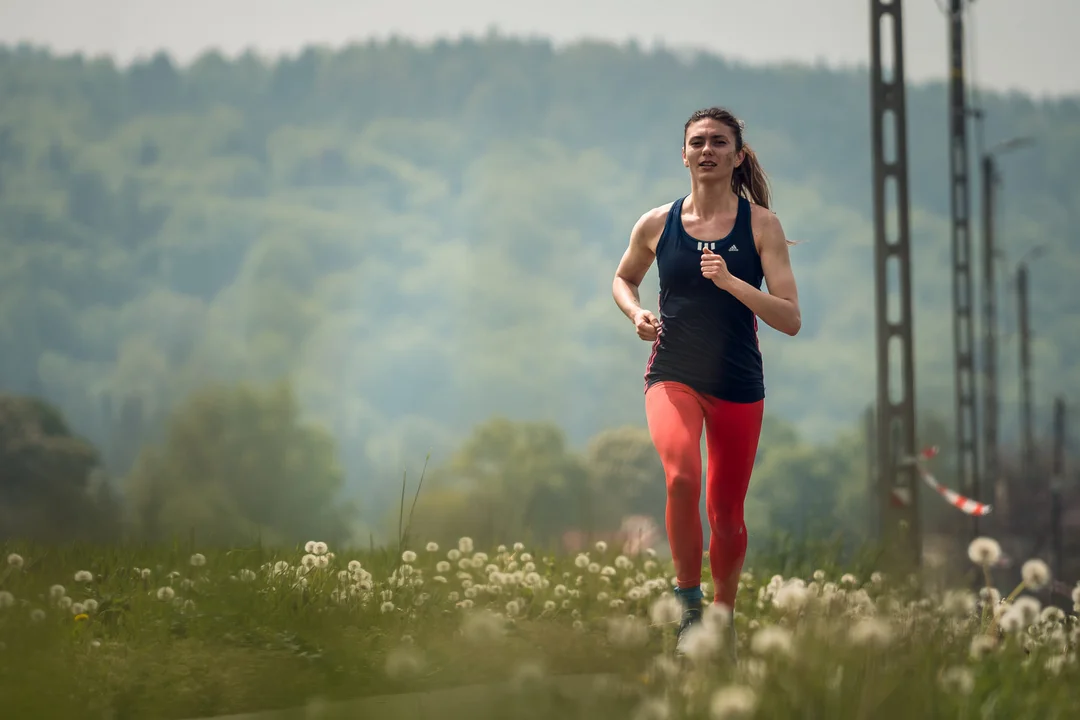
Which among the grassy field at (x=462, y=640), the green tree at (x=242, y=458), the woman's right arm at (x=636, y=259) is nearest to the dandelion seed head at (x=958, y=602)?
the grassy field at (x=462, y=640)

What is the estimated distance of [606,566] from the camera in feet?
27.1

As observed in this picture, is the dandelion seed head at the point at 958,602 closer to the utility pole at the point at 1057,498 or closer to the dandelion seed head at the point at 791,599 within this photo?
the dandelion seed head at the point at 791,599

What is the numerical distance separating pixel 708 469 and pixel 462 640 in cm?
129

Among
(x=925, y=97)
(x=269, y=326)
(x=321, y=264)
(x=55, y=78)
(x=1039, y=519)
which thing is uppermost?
(x=925, y=97)

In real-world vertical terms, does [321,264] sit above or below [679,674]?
above

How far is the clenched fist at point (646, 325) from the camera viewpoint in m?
5.11

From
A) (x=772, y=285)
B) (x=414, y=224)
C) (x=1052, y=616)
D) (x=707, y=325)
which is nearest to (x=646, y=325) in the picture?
(x=707, y=325)

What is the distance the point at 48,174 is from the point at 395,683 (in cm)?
A: 11535

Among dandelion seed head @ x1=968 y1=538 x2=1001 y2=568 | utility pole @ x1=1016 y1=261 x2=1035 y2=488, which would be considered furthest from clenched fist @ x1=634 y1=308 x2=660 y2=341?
utility pole @ x1=1016 y1=261 x2=1035 y2=488

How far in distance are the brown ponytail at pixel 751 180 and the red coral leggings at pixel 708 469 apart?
98cm

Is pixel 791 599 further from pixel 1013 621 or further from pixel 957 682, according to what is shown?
pixel 1013 621

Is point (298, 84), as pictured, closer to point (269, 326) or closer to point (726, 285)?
point (269, 326)

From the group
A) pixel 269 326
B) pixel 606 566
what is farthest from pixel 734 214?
pixel 269 326

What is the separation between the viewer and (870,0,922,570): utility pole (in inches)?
413
